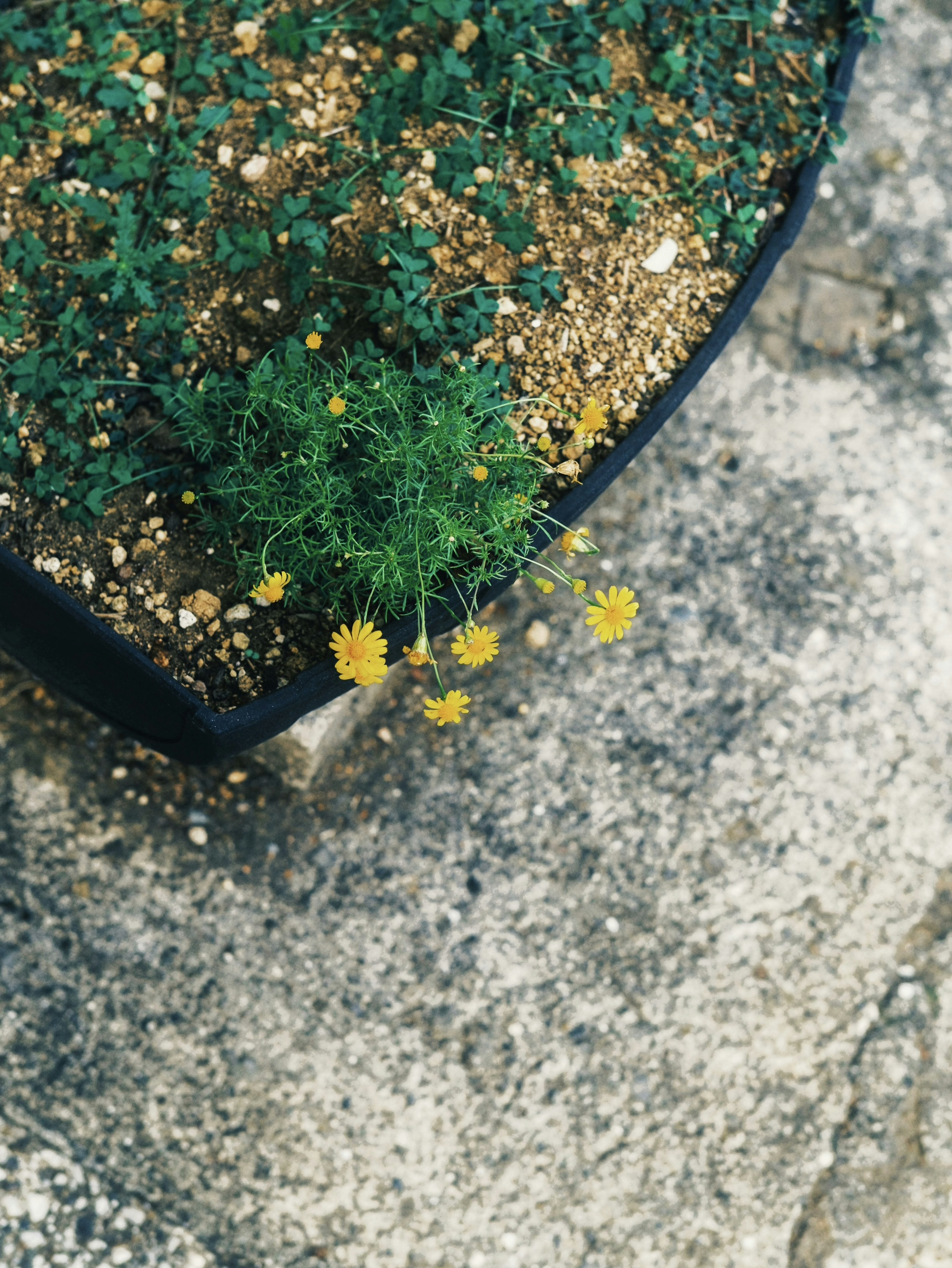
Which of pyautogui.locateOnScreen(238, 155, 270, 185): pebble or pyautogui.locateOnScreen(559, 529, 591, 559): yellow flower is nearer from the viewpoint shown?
pyautogui.locateOnScreen(559, 529, 591, 559): yellow flower

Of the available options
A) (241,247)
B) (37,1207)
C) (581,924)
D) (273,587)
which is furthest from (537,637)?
(37,1207)

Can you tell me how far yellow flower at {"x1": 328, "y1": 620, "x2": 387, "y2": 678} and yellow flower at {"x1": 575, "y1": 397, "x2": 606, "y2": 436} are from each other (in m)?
0.41

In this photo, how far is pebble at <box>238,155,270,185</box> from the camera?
1.52 meters

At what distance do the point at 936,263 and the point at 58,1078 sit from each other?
2696 mm

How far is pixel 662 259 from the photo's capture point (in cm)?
154

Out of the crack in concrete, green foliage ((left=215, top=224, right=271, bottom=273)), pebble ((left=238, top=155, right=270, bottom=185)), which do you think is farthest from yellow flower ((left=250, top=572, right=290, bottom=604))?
the crack in concrete

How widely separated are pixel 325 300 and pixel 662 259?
1.87 ft

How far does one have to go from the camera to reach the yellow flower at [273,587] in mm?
1253

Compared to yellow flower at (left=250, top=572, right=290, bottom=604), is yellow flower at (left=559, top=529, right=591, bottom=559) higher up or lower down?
higher up

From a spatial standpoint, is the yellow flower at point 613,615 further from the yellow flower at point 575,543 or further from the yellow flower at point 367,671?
the yellow flower at point 367,671

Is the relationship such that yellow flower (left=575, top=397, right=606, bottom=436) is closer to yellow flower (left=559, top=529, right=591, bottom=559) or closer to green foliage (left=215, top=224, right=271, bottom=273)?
yellow flower (left=559, top=529, right=591, bottom=559)

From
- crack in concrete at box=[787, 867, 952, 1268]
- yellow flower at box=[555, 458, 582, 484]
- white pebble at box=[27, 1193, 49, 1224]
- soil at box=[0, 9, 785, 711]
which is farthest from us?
crack in concrete at box=[787, 867, 952, 1268]

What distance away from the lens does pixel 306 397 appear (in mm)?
1318

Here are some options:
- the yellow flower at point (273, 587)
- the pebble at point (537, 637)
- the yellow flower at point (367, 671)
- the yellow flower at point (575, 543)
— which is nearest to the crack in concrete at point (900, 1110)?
the pebble at point (537, 637)
